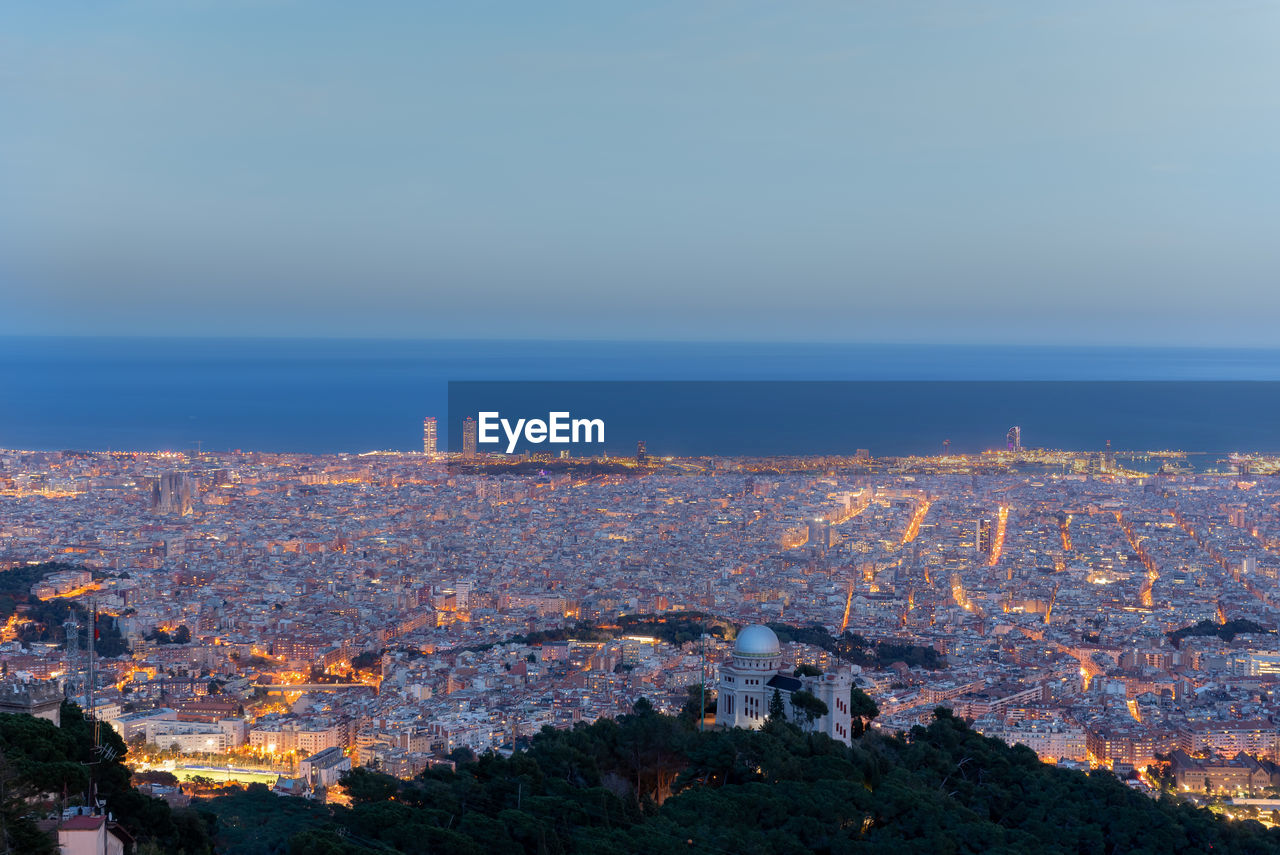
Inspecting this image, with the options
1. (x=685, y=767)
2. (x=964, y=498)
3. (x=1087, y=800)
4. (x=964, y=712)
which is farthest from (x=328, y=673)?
(x=964, y=498)

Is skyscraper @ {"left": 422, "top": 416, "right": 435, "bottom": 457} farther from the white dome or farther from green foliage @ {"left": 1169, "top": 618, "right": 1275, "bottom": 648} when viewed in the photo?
the white dome

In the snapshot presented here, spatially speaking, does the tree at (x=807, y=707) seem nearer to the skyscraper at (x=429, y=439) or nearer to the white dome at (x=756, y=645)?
the white dome at (x=756, y=645)

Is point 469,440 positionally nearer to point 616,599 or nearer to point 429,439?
point 429,439

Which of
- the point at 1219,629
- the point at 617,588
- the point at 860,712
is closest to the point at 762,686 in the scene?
the point at 860,712

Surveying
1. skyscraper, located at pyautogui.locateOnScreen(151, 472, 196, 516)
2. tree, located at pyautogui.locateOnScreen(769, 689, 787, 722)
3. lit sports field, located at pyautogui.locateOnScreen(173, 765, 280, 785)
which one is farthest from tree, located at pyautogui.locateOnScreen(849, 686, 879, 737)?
skyscraper, located at pyautogui.locateOnScreen(151, 472, 196, 516)

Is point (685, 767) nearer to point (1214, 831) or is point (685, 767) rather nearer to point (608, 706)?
point (1214, 831)

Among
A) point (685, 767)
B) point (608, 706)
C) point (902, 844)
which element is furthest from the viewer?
point (608, 706)

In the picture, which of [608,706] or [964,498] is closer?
[608,706]
